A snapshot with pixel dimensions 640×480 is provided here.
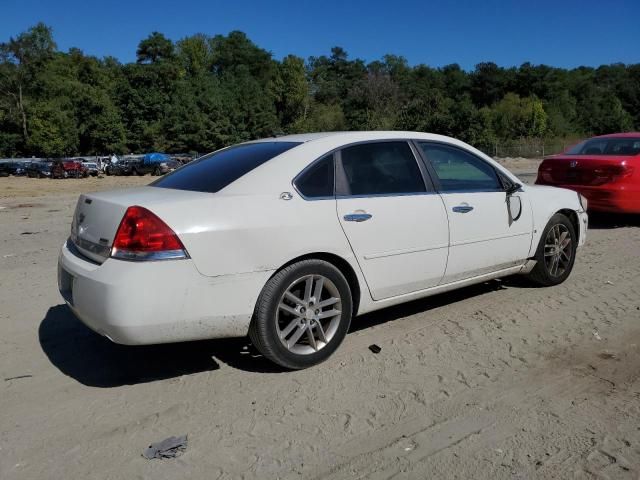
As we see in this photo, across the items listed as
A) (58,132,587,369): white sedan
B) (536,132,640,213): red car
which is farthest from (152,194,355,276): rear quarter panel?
(536,132,640,213): red car

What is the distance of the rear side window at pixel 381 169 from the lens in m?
3.94

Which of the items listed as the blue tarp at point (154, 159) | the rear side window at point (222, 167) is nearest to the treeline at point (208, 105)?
the blue tarp at point (154, 159)

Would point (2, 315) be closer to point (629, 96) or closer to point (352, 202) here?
point (352, 202)

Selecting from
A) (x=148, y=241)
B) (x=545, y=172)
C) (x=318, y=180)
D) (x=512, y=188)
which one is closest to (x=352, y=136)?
(x=318, y=180)

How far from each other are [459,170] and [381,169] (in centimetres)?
92

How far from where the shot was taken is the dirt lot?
2668 mm

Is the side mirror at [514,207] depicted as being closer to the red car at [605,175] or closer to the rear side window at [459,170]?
the rear side window at [459,170]

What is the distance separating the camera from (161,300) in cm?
311

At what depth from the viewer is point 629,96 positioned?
104m

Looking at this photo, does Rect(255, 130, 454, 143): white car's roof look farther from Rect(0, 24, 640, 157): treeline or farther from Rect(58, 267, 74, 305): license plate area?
Rect(0, 24, 640, 157): treeline

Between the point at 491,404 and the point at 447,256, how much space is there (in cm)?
136

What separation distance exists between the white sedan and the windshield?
502 cm

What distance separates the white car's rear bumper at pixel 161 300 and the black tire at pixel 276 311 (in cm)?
7

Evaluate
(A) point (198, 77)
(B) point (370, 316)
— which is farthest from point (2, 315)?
(A) point (198, 77)
